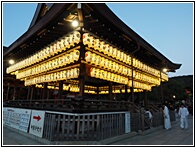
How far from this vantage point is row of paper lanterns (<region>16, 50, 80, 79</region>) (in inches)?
334

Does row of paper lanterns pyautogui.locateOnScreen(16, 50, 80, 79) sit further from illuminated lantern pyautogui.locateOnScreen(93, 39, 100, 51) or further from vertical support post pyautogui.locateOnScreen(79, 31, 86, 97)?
illuminated lantern pyautogui.locateOnScreen(93, 39, 100, 51)

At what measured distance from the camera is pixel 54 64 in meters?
10.2

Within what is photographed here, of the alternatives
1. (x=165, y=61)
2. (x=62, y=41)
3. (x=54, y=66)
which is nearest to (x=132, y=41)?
(x=62, y=41)

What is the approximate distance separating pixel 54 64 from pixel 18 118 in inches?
168

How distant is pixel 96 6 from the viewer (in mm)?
7105

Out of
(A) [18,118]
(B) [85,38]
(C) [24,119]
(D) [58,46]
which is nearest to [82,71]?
(B) [85,38]

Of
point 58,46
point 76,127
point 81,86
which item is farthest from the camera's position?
point 58,46

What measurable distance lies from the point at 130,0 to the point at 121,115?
6069 millimetres

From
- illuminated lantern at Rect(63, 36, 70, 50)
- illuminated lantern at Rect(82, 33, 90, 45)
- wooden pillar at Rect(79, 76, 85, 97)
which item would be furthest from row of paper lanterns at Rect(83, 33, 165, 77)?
wooden pillar at Rect(79, 76, 85, 97)

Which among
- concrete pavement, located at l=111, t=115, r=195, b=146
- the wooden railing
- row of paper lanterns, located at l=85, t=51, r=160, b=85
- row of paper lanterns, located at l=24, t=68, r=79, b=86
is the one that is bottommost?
concrete pavement, located at l=111, t=115, r=195, b=146

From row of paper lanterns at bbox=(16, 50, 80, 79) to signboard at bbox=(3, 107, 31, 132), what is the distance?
3.37 m

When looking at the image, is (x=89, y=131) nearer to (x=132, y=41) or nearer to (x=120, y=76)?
(x=120, y=76)

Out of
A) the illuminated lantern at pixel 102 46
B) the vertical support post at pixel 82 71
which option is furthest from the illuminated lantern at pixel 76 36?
the illuminated lantern at pixel 102 46

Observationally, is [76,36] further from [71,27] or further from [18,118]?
[18,118]
